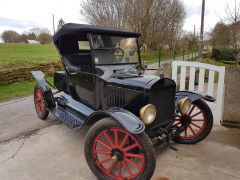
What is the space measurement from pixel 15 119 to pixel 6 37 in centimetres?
7400

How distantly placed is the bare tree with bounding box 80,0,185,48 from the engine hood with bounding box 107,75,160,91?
17086mm

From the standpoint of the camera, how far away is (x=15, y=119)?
4934 mm

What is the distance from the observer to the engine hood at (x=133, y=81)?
9.55 feet

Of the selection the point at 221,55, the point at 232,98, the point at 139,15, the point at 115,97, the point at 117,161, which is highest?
the point at 139,15

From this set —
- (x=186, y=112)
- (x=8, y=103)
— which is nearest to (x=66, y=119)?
(x=186, y=112)

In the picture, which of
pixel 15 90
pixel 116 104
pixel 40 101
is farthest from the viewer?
pixel 15 90

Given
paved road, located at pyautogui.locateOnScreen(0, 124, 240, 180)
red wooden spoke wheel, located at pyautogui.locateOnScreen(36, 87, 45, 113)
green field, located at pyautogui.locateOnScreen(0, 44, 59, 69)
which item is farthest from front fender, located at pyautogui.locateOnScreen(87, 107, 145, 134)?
green field, located at pyautogui.locateOnScreen(0, 44, 59, 69)

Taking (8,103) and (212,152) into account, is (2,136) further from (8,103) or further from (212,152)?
(212,152)

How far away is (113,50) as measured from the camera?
377cm

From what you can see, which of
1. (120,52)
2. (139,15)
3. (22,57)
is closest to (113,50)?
(120,52)

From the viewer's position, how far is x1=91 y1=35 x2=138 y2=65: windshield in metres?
3.60

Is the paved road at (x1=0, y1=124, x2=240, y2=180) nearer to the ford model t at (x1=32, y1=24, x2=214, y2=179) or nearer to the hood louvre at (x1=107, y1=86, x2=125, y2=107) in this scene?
the ford model t at (x1=32, y1=24, x2=214, y2=179)

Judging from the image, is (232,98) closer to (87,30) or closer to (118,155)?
(118,155)

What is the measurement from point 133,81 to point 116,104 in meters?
0.43
